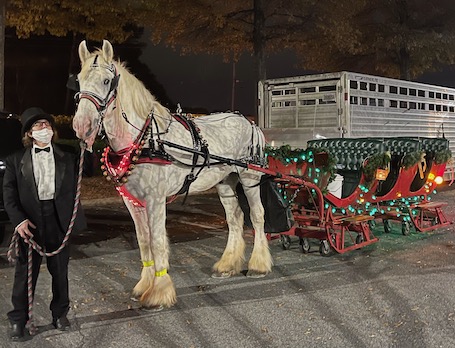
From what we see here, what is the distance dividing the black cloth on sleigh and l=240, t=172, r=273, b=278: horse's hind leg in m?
0.16

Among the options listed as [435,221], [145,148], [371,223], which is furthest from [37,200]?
[435,221]

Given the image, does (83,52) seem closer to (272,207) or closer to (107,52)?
(107,52)

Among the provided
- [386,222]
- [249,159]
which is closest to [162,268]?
[249,159]

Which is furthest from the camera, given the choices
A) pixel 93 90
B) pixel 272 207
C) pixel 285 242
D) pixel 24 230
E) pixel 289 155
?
pixel 285 242

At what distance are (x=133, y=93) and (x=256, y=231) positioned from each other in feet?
8.01

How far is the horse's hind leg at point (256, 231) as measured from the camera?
617 centimetres

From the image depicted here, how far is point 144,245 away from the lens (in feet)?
17.1

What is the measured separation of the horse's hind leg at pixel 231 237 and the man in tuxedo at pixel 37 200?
7.59 feet

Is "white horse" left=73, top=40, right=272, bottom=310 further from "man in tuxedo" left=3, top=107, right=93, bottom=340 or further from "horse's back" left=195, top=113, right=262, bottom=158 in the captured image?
"man in tuxedo" left=3, top=107, right=93, bottom=340

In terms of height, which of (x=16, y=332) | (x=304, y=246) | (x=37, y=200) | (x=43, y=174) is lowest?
(x=16, y=332)

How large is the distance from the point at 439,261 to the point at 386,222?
88.0 inches

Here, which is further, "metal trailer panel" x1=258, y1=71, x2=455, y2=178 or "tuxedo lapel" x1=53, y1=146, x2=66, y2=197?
"metal trailer panel" x1=258, y1=71, x2=455, y2=178

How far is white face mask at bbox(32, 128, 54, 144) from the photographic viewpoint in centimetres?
414

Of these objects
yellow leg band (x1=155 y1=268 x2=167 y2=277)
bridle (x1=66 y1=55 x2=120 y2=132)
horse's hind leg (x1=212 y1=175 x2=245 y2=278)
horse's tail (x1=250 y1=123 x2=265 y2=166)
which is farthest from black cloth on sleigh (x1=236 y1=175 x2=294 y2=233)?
bridle (x1=66 y1=55 x2=120 y2=132)
